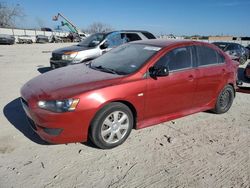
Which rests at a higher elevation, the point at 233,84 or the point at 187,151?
the point at 233,84

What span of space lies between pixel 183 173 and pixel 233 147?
123 cm

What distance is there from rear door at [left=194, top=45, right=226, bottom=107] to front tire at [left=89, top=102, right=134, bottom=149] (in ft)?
5.49

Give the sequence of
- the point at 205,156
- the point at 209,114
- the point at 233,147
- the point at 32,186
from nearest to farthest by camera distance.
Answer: the point at 32,186
the point at 205,156
the point at 233,147
the point at 209,114

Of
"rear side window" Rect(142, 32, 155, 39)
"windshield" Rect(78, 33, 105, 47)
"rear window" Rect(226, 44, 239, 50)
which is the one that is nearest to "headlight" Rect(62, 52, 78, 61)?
"windshield" Rect(78, 33, 105, 47)

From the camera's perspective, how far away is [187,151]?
369 centimetres

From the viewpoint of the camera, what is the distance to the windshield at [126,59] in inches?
158

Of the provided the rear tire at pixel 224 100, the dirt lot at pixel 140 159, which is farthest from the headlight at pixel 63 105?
the rear tire at pixel 224 100

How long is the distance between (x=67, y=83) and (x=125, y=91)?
868 millimetres

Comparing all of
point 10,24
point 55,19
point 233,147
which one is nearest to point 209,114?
point 233,147

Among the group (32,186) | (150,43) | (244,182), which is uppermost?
(150,43)

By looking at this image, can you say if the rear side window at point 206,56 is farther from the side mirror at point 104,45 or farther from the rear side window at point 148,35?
the rear side window at point 148,35

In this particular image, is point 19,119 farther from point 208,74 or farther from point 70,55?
point 70,55

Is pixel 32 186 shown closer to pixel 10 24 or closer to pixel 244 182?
pixel 244 182

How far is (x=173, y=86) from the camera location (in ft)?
13.7
